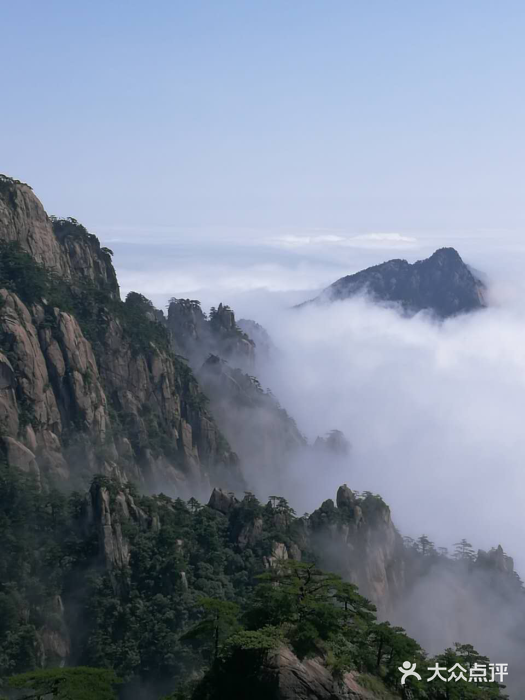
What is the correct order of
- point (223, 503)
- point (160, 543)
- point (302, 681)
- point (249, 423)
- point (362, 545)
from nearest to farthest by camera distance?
point (302, 681) → point (160, 543) → point (223, 503) → point (362, 545) → point (249, 423)

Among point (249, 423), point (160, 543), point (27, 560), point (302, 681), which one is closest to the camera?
point (302, 681)

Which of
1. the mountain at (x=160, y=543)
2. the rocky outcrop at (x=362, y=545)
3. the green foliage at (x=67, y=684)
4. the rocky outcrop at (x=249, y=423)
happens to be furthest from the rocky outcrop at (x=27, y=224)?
the green foliage at (x=67, y=684)

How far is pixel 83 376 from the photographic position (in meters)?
122

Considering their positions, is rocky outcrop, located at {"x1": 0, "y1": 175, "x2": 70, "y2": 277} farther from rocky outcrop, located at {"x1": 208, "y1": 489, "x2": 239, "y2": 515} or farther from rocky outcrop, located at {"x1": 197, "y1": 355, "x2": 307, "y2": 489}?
rocky outcrop, located at {"x1": 208, "y1": 489, "x2": 239, "y2": 515}

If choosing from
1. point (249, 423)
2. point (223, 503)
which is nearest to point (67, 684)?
point (223, 503)

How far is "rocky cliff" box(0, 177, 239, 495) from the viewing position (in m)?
112

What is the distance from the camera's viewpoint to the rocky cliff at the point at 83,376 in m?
112

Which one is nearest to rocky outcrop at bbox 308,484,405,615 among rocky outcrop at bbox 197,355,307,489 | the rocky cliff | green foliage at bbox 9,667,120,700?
the rocky cliff

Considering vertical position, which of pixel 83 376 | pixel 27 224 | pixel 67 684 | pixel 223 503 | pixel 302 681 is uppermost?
pixel 27 224

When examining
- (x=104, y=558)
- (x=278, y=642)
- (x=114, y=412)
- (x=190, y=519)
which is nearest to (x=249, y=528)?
(x=190, y=519)

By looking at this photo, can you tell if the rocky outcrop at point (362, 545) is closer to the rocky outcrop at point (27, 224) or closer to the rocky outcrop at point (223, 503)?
the rocky outcrop at point (223, 503)

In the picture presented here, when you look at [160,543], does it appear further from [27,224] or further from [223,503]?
[27,224]

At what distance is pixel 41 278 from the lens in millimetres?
125875

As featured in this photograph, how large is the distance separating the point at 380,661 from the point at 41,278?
95.3m
